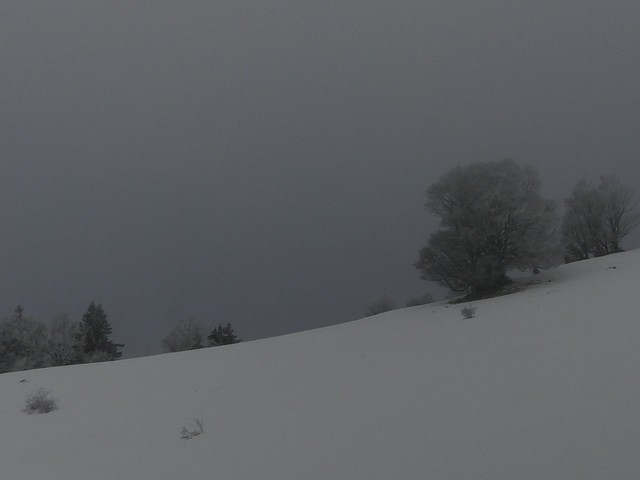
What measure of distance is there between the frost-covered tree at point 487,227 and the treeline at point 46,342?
20.9 m

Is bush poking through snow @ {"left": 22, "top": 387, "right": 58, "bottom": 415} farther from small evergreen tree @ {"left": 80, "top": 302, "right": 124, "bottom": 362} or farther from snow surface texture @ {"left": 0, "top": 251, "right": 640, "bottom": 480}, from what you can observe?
small evergreen tree @ {"left": 80, "top": 302, "right": 124, "bottom": 362}

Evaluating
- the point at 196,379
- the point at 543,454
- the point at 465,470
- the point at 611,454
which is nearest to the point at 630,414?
the point at 611,454

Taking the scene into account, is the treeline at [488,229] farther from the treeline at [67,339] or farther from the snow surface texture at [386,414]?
the treeline at [67,339]

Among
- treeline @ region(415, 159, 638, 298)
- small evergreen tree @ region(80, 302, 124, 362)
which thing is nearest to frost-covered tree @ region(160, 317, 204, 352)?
small evergreen tree @ region(80, 302, 124, 362)

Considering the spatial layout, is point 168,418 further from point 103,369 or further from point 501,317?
point 501,317

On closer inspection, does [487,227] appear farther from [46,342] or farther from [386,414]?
[46,342]

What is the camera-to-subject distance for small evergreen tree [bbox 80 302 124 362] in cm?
2428

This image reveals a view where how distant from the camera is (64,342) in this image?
22.2 meters

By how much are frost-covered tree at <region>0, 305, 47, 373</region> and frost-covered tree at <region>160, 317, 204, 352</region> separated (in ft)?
23.0

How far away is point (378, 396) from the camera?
3.82 m

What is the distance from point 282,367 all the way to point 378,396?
8.54ft

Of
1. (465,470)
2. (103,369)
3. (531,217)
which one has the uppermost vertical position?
(531,217)

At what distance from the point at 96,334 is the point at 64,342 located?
3.02m

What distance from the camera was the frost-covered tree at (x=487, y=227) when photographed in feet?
43.3
